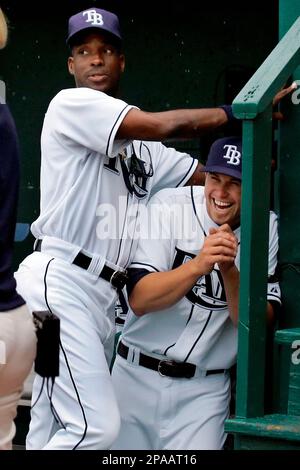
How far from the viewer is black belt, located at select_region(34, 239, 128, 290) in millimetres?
4426

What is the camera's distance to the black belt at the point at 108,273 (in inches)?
174

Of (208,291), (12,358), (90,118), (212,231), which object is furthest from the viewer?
(208,291)

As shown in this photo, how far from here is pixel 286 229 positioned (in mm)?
4492

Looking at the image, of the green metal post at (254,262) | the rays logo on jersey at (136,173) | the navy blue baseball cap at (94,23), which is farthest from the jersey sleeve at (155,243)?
the navy blue baseball cap at (94,23)

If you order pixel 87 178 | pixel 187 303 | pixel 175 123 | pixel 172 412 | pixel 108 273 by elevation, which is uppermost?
pixel 175 123

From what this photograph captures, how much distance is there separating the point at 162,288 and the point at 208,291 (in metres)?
0.24

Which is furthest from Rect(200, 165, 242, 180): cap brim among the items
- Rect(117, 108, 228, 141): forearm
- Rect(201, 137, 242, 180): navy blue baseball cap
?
Rect(117, 108, 228, 141): forearm

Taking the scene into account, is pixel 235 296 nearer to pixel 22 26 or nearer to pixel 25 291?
pixel 25 291

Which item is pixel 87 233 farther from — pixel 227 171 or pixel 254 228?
pixel 254 228

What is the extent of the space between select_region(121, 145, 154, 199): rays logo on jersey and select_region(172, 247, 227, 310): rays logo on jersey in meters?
0.31

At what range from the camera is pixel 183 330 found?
14.9 ft

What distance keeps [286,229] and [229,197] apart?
0.83ft

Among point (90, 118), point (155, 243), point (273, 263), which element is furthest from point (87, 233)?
point (273, 263)

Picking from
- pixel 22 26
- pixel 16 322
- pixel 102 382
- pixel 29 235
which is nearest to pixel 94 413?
pixel 102 382
